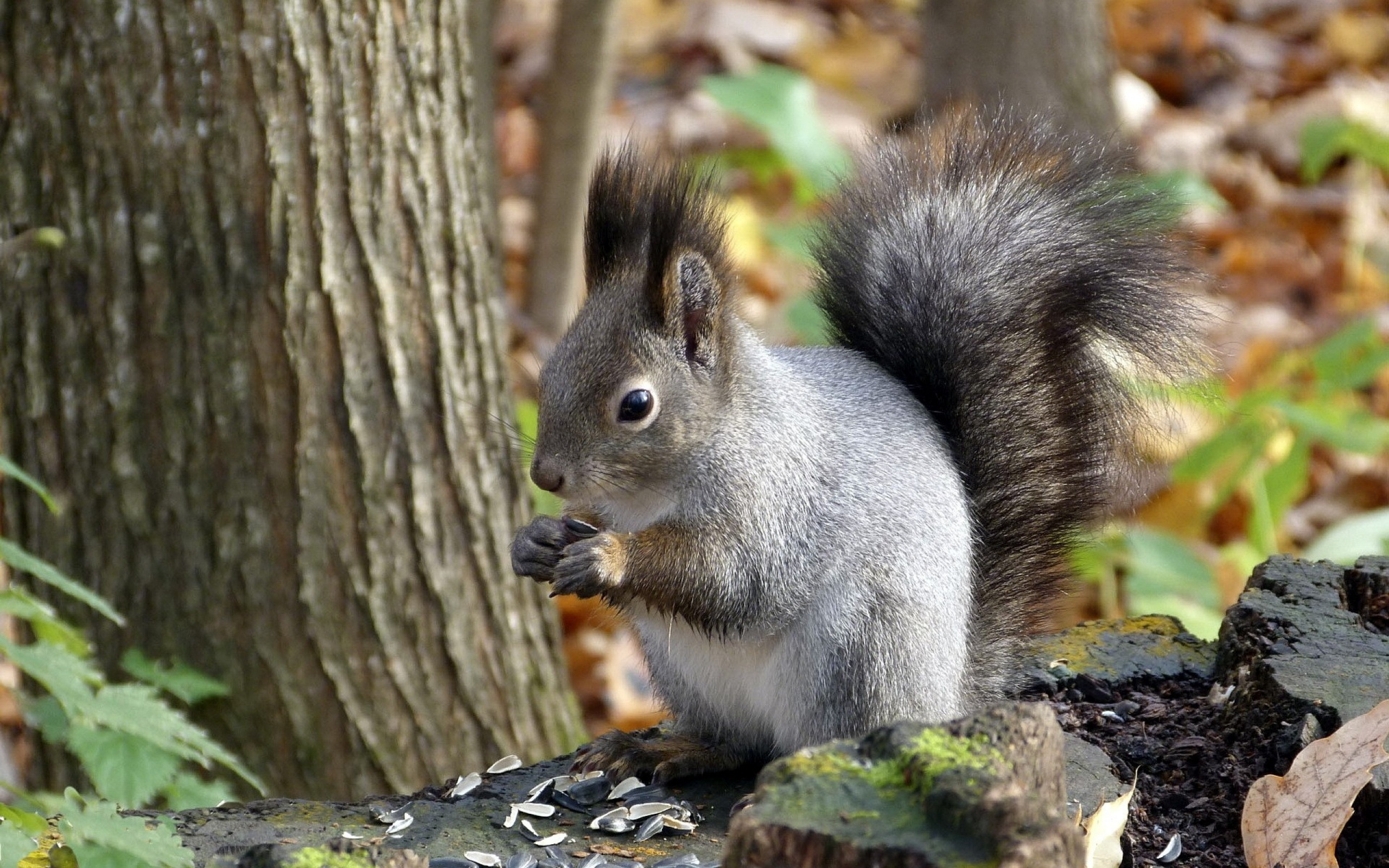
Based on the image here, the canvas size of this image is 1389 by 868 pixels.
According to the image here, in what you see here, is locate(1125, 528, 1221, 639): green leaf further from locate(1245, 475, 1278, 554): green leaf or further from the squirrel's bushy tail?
the squirrel's bushy tail

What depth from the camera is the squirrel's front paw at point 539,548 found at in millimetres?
1571

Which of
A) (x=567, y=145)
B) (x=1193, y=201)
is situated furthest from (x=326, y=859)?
(x=567, y=145)

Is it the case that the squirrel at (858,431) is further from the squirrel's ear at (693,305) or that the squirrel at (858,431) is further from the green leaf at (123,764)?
the green leaf at (123,764)

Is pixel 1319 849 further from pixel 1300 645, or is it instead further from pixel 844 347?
pixel 844 347

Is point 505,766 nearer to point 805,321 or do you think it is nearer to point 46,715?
point 46,715

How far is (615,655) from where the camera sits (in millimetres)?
3178

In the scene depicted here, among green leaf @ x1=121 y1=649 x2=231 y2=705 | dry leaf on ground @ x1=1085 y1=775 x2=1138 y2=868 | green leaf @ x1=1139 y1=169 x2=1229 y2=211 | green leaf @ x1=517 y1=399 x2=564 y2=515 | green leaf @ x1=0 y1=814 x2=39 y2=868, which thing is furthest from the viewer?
green leaf @ x1=517 y1=399 x2=564 y2=515

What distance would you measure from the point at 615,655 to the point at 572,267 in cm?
103

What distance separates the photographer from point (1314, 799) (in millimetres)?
1336

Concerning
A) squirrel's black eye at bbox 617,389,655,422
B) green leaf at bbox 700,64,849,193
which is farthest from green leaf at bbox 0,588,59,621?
green leaf at bbox 700,64,849,193

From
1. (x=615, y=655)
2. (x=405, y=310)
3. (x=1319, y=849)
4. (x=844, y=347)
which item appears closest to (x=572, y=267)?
(x=615, y=655)

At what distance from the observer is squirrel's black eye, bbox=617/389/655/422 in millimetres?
1562

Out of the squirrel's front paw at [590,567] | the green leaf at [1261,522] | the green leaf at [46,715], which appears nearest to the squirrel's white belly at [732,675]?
the squirrel's front paw at [590,567]

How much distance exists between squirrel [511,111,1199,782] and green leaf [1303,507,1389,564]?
1.19 meters
